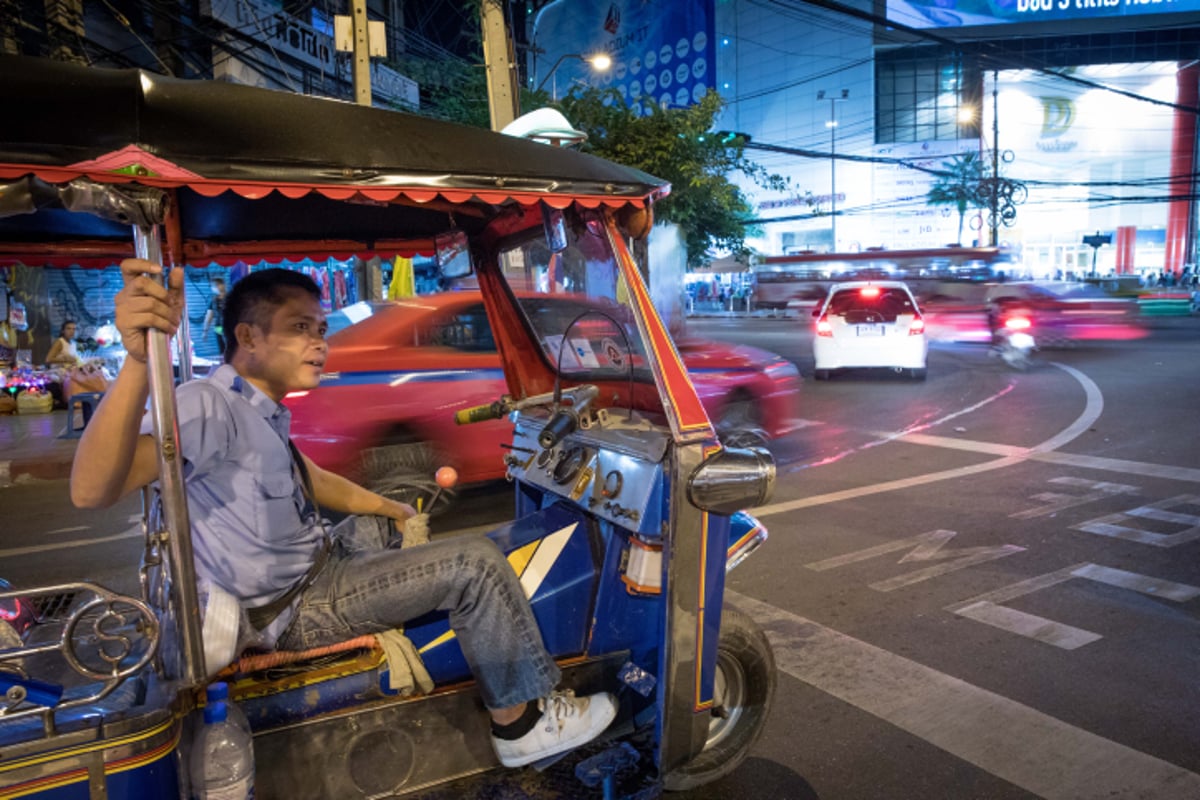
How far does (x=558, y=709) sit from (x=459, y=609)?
449 mm

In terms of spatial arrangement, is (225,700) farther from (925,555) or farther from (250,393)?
(925,555)

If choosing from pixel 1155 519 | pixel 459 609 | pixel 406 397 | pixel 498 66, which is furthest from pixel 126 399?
pixel 498 66

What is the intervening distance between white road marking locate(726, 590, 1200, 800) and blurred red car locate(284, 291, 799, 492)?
2295mm

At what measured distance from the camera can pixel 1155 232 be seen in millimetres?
44219

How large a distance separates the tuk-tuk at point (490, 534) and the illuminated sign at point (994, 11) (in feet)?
143

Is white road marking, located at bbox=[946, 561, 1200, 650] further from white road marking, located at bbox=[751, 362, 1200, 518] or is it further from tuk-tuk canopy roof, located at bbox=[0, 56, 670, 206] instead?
tuk-tuk canopy roof, located at bbox=[0, 56, 670, 206]

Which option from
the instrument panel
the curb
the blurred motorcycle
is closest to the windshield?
the instrument panel

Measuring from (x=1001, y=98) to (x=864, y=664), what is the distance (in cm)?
4861

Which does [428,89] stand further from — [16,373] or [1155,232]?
[1155,232]

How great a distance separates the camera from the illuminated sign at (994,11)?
1594 inches

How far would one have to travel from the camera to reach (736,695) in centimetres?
304

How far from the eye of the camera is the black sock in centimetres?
250

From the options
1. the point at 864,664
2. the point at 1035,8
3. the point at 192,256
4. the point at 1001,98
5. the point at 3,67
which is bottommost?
the point at 864,664

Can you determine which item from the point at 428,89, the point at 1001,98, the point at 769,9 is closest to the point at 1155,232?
the point at 1001,98
